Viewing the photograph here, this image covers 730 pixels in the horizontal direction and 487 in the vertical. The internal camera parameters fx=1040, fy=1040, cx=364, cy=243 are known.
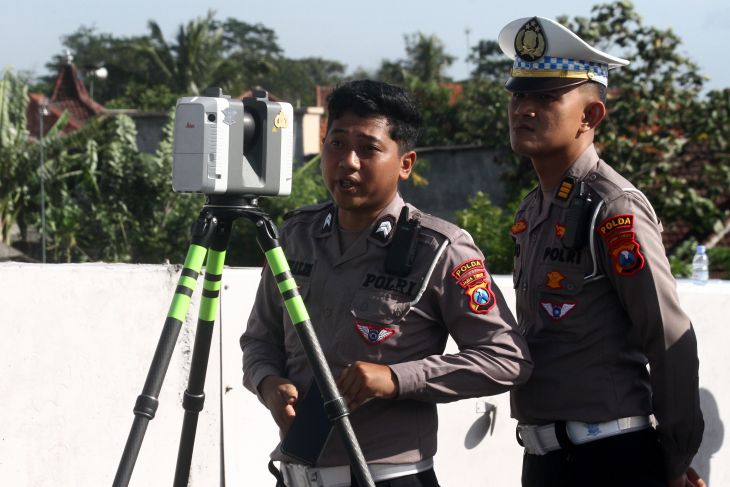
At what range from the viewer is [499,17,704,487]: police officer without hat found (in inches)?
91.8

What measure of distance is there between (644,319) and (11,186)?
18.5 m

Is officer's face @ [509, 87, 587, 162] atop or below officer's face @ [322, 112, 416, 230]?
atop

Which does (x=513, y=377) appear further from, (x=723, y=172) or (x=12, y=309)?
(x=723, y=172)

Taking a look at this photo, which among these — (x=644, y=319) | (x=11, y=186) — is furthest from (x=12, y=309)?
(x=11, y=186)

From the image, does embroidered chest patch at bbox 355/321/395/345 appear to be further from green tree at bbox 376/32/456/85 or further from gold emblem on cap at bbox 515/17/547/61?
green tree at bbox 376/32/456/85

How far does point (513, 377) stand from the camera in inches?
89.3

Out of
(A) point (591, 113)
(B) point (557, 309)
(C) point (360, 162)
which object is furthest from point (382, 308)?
(A) point (591, 113)

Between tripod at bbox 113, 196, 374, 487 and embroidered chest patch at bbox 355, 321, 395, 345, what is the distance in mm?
160

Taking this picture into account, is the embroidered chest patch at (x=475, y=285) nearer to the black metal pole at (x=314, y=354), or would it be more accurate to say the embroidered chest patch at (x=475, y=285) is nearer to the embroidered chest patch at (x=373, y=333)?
the embroidered chest patch at (x=373, y=333)

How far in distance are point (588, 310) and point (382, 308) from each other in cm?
50

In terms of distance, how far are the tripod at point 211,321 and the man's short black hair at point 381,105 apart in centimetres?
31

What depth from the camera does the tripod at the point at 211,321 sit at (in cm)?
211

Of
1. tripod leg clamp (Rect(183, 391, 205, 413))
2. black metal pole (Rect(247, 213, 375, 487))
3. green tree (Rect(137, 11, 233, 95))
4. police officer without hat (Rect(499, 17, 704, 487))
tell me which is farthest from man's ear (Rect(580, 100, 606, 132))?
green tree (Rect(137, 11, 233, 95))

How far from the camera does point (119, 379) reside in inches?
A: 141
